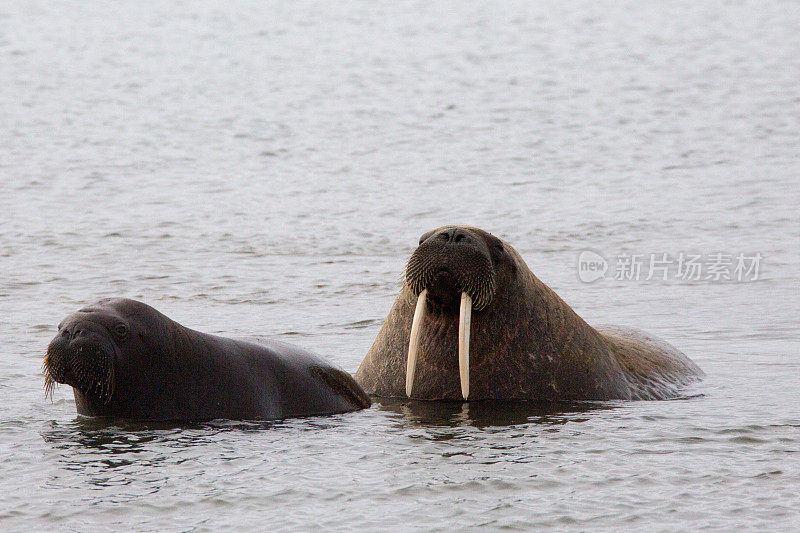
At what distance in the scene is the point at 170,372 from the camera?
27.1ft

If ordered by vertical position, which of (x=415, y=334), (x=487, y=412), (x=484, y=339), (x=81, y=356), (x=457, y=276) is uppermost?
(x=457, y=276)

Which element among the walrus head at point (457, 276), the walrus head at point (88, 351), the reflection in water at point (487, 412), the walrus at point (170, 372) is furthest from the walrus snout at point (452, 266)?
the walrus head at point (88, 351)

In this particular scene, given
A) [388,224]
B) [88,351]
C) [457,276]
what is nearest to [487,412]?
[457,276]

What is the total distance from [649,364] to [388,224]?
341 inches

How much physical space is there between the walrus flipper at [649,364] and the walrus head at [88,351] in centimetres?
358

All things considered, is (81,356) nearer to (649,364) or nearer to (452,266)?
(452,266)

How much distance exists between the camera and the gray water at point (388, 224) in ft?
23.8

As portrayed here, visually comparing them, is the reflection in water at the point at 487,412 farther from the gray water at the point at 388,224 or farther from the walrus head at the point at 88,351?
the walrus head at the point at 88,351

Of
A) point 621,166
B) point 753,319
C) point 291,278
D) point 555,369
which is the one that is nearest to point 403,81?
point 621,166

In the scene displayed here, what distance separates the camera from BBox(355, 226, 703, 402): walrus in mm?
8719

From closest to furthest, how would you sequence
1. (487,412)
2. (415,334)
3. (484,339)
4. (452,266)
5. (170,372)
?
(170,372), (452,266), (415,334), (487,412), (484,339)

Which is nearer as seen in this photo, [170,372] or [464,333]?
[170,372]

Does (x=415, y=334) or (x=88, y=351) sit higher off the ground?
(x=88, y=351)

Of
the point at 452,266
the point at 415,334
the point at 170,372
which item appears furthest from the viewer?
the point at 415,334
